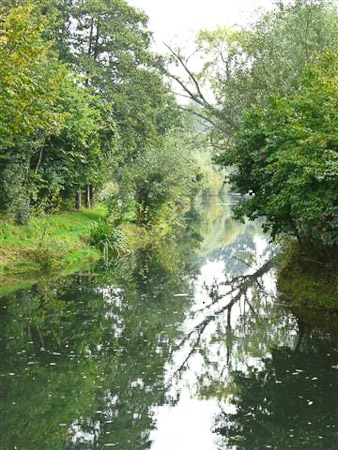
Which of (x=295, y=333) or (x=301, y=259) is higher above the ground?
(x=301, y=259)

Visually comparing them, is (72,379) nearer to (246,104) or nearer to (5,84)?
Result: (5,84)

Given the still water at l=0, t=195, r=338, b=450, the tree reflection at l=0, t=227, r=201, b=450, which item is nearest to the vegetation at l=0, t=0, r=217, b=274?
the tree reflection at l=0, t=227, r=201, b=450

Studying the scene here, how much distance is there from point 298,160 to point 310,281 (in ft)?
13.6

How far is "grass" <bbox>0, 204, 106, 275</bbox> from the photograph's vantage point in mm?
20016

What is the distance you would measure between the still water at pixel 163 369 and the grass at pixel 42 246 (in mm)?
1304

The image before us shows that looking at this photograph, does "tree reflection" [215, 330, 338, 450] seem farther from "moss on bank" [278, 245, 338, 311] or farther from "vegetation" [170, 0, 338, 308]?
"vegetation" [170, 0, 338, 308]

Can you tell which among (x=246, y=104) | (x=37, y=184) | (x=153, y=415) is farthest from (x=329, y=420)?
(x=246, y=104)

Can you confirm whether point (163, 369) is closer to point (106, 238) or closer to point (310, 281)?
point (310, 281)

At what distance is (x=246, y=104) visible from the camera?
26438 millimetres

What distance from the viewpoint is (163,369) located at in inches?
412

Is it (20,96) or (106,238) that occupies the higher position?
(20,96)

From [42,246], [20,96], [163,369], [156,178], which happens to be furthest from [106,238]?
[163,369]

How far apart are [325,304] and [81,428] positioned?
27.4 ft

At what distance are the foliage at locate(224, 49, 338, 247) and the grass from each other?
7.48 meters
